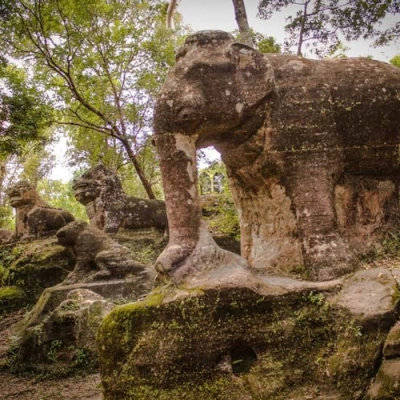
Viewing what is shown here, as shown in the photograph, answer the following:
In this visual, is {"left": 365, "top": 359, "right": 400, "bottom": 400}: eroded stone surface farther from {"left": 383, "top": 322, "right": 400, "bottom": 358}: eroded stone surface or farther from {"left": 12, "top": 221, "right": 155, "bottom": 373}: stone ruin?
{"left": 12, "top": 221, "right": 155, "bottom": 373}: stone ruin

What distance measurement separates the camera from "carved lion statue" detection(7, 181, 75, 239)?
1194cm

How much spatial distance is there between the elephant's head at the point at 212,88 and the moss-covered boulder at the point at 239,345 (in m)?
1.38

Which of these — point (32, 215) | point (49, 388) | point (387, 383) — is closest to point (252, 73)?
point (387, 383)

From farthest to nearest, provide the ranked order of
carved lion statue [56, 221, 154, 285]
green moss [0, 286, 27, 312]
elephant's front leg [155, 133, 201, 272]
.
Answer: green moss [0, 286, 27, 312] → carved lion statue [56, 221, 154, 285] → elephant's front leg [155, 133, 201, 272]

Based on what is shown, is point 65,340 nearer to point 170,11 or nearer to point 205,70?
point 205,70

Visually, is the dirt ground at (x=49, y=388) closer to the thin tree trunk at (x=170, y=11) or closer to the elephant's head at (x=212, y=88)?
the elephant's head at (x=212, y=88)

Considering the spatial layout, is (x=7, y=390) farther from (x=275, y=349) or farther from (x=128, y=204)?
(x=128, y=204)

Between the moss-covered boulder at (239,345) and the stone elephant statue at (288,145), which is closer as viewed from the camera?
the moss-covered boulder at (239,345)

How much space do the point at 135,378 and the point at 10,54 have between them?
42.5 ft

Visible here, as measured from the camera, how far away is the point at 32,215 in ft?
39.3

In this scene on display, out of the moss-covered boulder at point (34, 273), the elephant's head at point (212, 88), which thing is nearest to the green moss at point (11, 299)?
the moss-covered boulder at point (34, 273)

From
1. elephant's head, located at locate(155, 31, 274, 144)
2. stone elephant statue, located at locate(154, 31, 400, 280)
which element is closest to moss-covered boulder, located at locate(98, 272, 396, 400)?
stone elephant statue, located at locate(154, 31, 400, 280)

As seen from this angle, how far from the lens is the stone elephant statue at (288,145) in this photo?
353 cm

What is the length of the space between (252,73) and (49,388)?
13.9 ft
